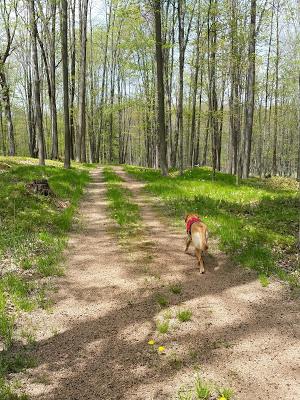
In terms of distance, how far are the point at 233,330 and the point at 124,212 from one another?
21.8 ft

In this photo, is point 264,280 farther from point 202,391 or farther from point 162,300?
point 202,391

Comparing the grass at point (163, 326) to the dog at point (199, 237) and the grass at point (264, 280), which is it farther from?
the grass at point (264, 280)

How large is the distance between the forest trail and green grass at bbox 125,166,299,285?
563mm

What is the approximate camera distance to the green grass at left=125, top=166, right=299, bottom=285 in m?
7.93

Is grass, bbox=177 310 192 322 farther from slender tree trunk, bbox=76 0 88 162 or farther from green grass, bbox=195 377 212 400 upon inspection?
slender tree trunk, bbox=76 0 88 162

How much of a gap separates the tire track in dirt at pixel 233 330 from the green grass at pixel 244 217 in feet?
1.86

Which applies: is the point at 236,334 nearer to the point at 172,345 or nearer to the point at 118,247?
the point at 172,345

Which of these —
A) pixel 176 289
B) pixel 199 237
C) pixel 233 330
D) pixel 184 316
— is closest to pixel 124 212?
pixel 199 237

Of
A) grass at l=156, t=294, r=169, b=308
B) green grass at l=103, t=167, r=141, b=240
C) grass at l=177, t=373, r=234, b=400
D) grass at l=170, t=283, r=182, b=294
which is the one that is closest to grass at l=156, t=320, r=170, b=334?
grass at l=156, t=294, r=169, b=308

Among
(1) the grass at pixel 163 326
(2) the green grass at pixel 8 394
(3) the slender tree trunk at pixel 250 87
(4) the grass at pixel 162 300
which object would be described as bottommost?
(2) the green grass at pixel 8 394

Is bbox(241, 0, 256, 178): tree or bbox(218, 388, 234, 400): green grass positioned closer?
bbox(218, 388, 234, 400): green grass

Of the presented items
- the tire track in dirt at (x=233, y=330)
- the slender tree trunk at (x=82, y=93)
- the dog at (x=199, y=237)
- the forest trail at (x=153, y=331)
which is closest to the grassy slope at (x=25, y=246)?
the forest trail at (x=153, y=331)

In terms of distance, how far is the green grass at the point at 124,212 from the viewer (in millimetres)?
9808

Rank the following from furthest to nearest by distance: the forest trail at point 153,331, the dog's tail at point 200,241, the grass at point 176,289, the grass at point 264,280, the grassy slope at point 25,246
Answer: the dog's tail at point 200,241, the grass at point 264,280, the grass at point 176,289, the grassy slope at point 25,246, the forest trail at point 153,331
